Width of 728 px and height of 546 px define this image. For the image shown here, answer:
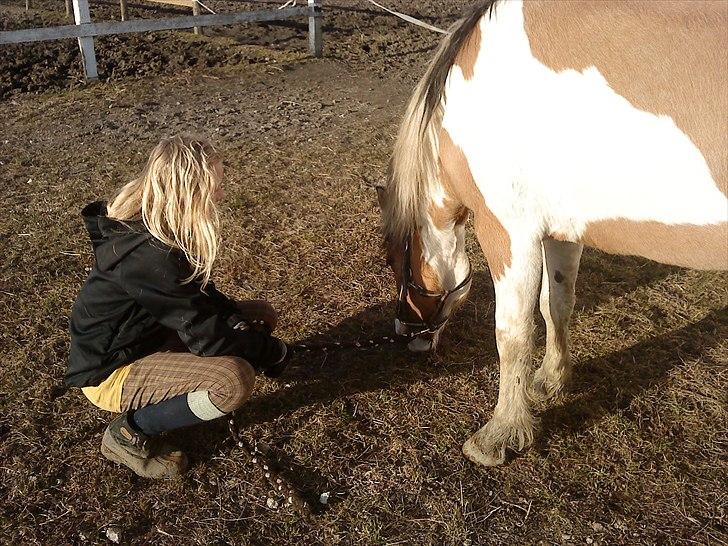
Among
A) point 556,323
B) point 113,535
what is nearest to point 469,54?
point 556,323

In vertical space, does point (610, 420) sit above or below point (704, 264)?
below

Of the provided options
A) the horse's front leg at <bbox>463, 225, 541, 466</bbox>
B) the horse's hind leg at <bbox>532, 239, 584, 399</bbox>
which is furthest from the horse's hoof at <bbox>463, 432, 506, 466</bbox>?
the horse's hind leg at <bbox>532, 239, 584, 399</bbox>

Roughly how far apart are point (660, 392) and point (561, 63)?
67.7 inches

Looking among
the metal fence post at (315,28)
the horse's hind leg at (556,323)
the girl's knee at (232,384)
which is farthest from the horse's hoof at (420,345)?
the metal fence post at (315,28)

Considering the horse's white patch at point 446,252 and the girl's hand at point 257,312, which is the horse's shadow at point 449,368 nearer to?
the girl's hand at point 257,312

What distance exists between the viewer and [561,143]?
6.51 feet

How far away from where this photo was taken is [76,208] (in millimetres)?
4348

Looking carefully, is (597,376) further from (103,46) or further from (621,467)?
(103,46)

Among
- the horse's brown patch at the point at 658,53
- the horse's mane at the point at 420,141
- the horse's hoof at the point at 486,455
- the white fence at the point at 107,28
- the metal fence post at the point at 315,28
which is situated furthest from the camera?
the metal fence post at the point at 315,28

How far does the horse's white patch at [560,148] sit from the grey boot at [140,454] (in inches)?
61.6

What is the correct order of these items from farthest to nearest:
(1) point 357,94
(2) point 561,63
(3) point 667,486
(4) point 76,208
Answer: (1) point 357,94
(4) point 76,208
(3) point 667,486
(2) point 561,63

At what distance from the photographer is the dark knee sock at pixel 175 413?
2.39m

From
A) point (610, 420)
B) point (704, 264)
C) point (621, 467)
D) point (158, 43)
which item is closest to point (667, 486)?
point (621, 467)

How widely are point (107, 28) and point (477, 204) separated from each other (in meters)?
5.92
